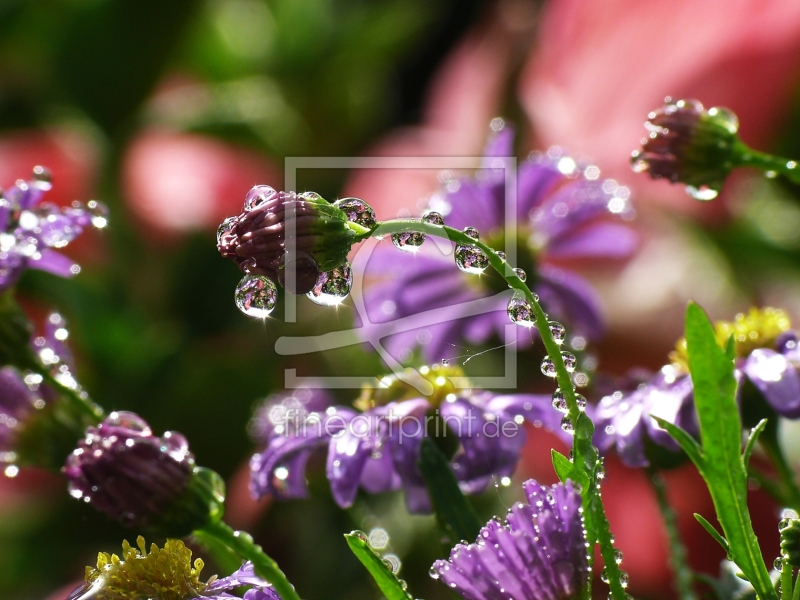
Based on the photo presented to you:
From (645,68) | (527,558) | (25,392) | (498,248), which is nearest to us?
(527,558)

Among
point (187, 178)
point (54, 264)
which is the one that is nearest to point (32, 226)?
point (54, 264)

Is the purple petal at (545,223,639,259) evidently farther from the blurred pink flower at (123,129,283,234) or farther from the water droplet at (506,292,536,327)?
the blurred pink flower at (123,129,283,234)

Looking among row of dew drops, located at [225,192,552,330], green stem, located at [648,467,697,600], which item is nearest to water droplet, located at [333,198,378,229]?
row of dew drops, located at [225,192,552,330]

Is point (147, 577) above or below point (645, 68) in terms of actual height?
below

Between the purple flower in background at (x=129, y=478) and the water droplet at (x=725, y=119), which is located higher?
the water droplet at (x=725, y=119)

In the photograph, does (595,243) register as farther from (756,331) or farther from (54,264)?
(54,264)

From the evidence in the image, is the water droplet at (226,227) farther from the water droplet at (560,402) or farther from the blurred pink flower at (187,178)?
the blurred pink flower at (187,178)

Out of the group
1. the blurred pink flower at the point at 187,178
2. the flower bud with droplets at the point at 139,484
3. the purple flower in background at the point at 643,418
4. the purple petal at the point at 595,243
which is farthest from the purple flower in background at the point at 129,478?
the blurred pink flower at the point at 187,178
